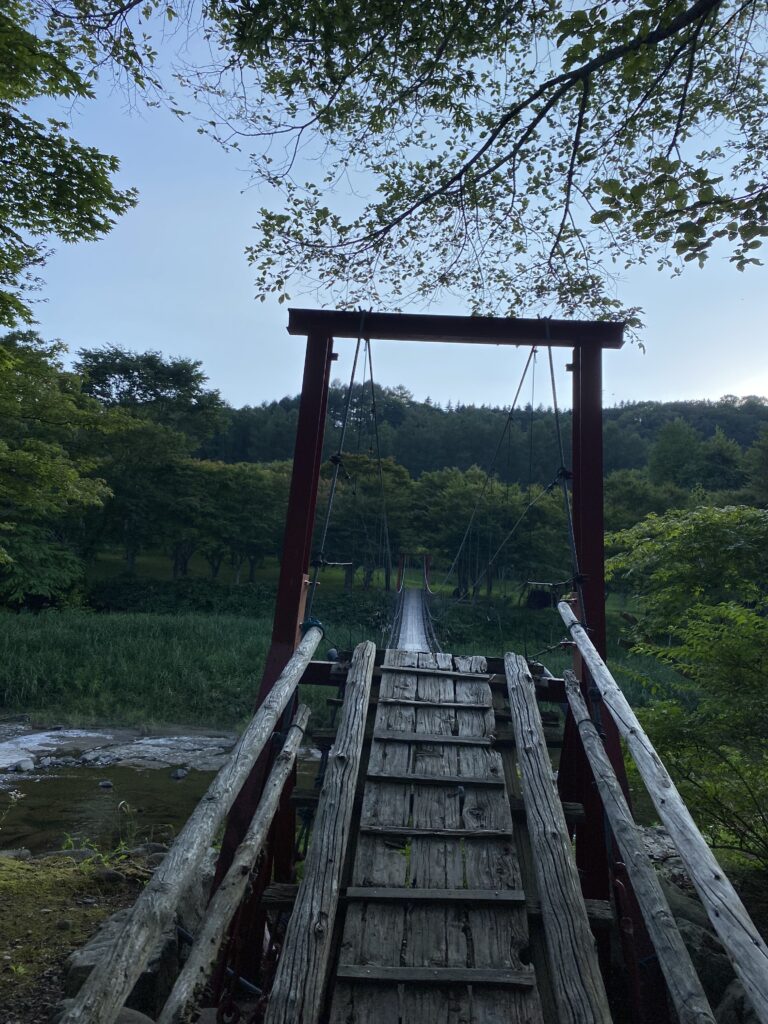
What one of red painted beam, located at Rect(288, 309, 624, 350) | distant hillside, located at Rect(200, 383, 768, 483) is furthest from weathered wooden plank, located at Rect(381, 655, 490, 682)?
distant hillside, located at Rect(200, 383, 768, 483)

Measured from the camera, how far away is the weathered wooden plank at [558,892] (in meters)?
1.73

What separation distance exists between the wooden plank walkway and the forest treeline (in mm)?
7082

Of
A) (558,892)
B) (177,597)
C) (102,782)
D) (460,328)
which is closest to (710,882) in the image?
(558,892)

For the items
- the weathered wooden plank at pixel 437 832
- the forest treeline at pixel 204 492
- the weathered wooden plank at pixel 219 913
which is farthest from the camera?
the forest treeline at pixel 204 492

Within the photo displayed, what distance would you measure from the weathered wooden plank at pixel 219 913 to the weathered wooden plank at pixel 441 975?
0.36m

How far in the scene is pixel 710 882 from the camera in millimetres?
1606

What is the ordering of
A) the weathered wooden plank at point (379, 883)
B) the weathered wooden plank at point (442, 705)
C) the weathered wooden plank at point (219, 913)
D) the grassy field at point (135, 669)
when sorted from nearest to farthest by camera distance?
1. the weathered wooden plank at point (219, 913)
2. the weathered wooden plank at point (379, 883)
3. the weathered wooden plank at point (442, 705)
4. the grassy field at point (135, 669)

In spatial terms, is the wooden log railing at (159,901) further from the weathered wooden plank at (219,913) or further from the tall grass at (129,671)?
the tall grass at (129,671)

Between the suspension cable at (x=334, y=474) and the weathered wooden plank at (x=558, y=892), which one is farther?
the suspension cable at (x=334, y=474)

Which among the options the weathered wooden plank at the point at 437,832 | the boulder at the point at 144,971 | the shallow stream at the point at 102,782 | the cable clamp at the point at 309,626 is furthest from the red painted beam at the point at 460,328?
the shallow stream at the point at 102,782

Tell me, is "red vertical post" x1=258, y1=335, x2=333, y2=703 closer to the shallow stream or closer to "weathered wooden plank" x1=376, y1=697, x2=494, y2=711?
"weathered wooden plank" x1=376, y1=697, x2=494, y2=711

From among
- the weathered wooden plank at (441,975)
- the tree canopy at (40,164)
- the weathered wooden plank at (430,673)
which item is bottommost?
the weathered wooden plank at (441,975)

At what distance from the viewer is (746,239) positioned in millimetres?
3338

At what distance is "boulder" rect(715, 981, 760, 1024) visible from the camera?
2.64m
